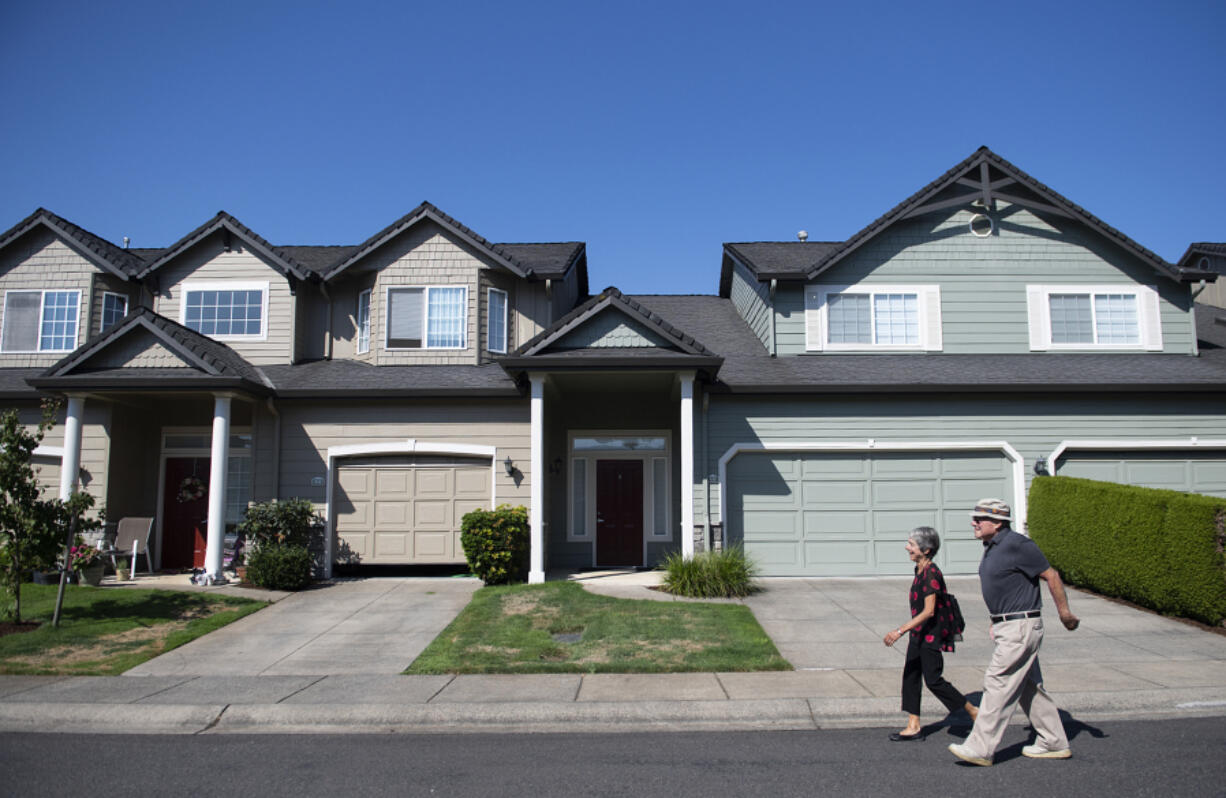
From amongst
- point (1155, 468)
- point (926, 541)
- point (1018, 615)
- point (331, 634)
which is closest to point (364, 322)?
point (331, 634)

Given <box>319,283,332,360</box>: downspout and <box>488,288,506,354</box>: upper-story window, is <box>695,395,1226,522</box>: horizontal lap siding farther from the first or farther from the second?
<box>319,283,332,360</box>: downspout

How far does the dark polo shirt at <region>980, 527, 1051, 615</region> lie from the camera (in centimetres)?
534

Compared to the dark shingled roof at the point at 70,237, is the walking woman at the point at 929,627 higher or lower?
lower

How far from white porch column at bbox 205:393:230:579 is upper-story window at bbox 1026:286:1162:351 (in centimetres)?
1489

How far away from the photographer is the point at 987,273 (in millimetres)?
15445

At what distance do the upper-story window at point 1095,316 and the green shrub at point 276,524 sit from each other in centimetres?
1406

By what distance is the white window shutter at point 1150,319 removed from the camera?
15383 mm

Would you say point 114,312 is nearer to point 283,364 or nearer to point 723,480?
point 283,364

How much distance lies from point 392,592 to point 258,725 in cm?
598

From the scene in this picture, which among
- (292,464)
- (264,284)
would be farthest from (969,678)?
(264,284)

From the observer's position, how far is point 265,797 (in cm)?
503

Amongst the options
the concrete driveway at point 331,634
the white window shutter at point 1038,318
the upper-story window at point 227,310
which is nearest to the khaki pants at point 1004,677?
the concrete driveway at point 331,634

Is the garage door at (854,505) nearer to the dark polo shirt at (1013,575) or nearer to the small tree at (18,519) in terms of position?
Result: the dark polo shirt at (1013,575)

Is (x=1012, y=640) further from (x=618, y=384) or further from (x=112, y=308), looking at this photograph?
(x=112, y=308)
